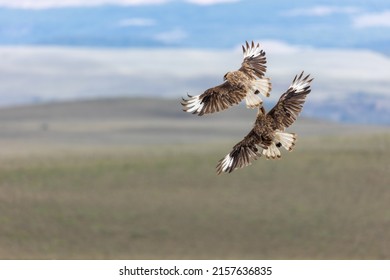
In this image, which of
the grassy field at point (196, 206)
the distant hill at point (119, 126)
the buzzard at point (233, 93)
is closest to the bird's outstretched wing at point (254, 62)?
the buzzard at point (233, 93)

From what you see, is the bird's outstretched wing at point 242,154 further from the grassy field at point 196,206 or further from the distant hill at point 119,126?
the distant hill at point 119,126

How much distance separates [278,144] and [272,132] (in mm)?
71

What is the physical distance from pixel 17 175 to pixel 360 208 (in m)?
14.4

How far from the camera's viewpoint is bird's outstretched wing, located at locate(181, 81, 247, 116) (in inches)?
232

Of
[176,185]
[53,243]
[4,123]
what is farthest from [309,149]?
[4,123]

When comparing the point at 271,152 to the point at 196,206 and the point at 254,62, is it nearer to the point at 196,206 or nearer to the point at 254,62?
Answer: the point at 254,62

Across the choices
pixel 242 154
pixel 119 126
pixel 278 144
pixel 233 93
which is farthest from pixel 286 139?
pixel 119 126

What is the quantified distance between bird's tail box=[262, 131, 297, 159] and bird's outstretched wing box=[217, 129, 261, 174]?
7 cm

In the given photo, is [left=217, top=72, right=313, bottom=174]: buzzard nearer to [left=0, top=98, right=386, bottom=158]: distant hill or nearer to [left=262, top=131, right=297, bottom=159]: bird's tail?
[left=262, top=131, right=297, bottom=159]: bird's tail

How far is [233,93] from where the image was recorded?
19.5ft

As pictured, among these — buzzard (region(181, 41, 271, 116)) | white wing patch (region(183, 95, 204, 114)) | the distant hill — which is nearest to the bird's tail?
buzzard (region(181, 41, 271, 116))

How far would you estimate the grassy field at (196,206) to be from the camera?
36469 millimetres

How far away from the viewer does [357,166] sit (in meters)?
46.0
